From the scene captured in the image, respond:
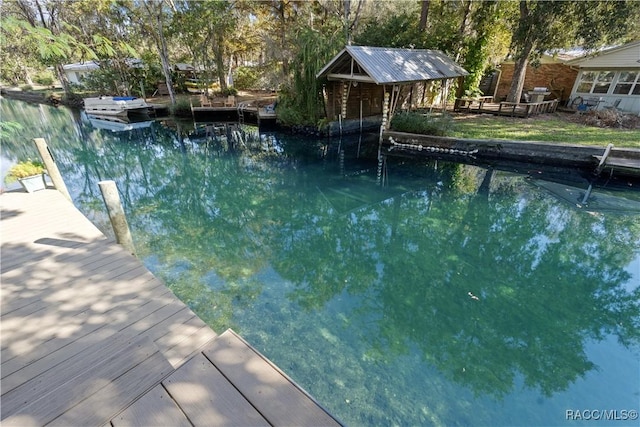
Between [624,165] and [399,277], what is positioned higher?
[624,165]

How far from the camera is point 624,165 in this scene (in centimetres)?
847

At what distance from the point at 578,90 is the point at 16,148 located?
26.2 metres

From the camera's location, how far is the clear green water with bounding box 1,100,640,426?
128 inches

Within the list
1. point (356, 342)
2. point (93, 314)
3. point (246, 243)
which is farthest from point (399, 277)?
point (93, 314)

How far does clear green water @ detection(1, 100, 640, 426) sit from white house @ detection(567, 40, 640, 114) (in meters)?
8.64

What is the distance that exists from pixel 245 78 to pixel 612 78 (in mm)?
24418

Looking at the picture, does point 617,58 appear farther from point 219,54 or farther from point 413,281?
point 219,54

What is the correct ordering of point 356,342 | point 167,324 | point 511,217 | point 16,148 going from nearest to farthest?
point 167,324, point 356,342, point 511,217, point 16,148

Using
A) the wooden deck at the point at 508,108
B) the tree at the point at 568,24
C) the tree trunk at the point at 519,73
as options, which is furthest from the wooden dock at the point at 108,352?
the tree trunk at the point at 519,73

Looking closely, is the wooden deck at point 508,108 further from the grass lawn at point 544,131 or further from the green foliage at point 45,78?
the green foliage at point 45,78

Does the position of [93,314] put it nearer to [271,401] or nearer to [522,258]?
[271,401]

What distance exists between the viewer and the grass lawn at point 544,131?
10023 mm

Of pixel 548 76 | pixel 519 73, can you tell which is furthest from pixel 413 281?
pixel 548 76

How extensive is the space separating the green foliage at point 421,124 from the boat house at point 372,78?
62cm
